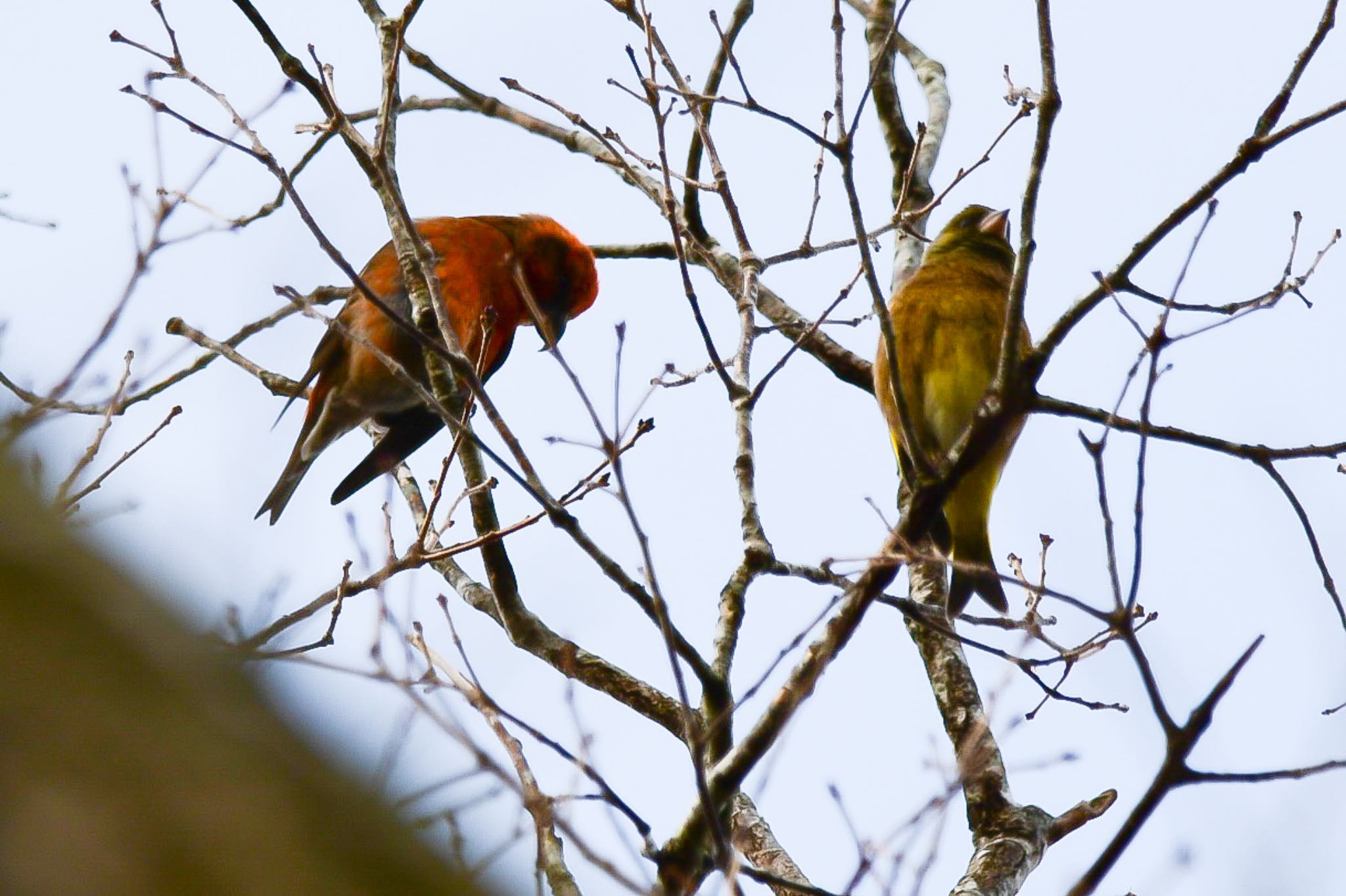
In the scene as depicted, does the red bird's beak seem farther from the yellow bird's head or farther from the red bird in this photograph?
the red bird

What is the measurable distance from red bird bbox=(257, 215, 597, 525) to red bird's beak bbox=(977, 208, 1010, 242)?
1.66m

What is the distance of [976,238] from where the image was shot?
5.08 m

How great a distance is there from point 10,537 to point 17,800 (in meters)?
0.14

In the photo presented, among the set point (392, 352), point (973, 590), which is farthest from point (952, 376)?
point (392, 352)

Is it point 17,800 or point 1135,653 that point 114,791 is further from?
point 1135,653

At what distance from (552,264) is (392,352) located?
1.02 m

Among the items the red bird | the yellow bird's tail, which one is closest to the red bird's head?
the red bird

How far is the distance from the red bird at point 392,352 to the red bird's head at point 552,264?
17 cm

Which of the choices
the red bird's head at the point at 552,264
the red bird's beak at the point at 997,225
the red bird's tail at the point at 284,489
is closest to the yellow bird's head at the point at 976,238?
the red bird's beak at the point at 997,225

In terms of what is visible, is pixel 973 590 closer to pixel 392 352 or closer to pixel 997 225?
pixel 997 225

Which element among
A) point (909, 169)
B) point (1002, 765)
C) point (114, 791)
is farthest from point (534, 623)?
point (114, 791)

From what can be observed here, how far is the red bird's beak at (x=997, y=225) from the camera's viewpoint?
16.9ft

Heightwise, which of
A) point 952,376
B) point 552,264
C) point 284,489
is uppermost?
point 552,264

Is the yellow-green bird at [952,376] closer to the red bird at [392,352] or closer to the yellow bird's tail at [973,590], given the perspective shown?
the yellow bird's tail at [973,590]
